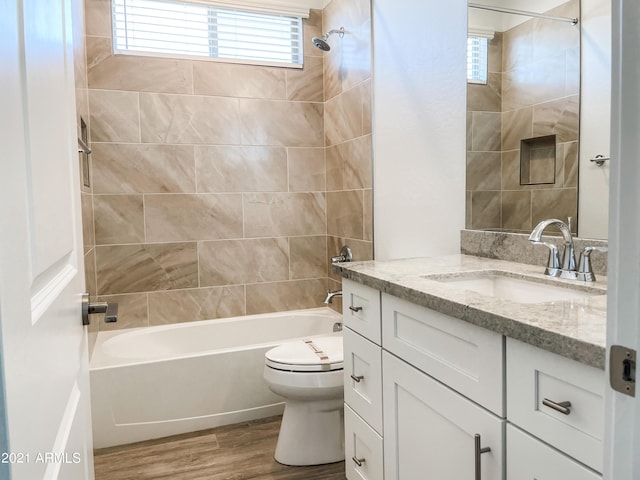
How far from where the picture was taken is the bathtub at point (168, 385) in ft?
7.96

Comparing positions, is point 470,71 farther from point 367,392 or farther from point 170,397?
point 170,397

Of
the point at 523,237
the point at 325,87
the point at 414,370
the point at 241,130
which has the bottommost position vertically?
the point at 414,370

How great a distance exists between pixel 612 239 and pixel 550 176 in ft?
4.85

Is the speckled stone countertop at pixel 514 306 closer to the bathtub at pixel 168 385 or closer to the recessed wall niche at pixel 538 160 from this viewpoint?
the recessed wall niche at pixel 538 160

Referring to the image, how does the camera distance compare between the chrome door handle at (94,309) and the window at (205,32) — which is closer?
the chrome door handle at (94,309)

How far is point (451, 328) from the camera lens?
1.28 meters

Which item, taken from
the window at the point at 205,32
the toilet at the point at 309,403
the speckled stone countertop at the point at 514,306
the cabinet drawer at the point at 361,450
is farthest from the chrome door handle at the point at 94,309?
the window at the point at 205,32

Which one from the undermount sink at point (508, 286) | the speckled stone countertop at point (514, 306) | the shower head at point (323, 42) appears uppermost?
the shower head at point (323, 42)

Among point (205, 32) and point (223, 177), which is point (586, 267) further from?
point (205, 32)

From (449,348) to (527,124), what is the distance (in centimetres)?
119

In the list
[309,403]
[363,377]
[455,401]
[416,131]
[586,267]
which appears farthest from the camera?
[416,131]

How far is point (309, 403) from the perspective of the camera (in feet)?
7.23

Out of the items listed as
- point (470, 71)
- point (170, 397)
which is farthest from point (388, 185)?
point (170, 397)

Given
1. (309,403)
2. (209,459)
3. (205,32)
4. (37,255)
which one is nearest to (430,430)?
(309,403)
